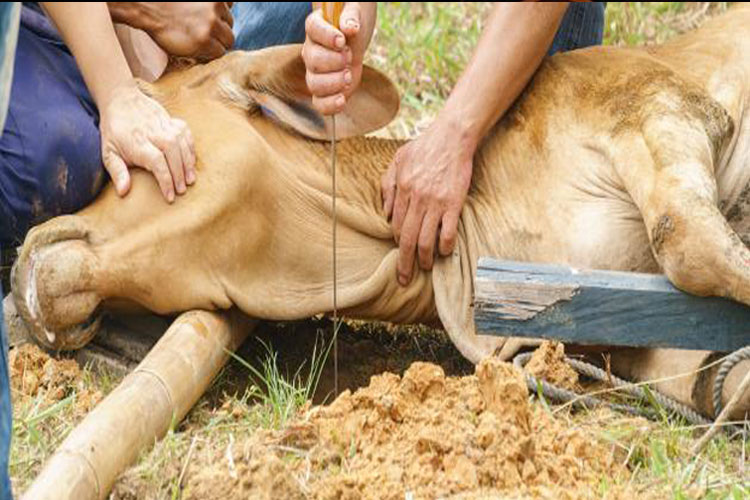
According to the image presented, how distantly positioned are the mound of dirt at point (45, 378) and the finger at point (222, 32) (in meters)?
0.91

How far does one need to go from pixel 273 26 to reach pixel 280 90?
4.56ft

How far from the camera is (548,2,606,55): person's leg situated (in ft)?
14.8

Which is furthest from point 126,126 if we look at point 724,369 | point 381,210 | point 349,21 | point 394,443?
point 724,369

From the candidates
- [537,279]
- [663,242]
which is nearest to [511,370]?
[537,279]

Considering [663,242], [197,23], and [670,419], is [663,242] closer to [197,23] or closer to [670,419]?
[670,419]

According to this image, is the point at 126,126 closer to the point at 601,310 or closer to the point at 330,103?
the point at 330,103

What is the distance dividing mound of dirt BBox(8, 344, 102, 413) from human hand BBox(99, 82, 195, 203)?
458 millimetres

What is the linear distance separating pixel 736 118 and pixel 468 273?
85cm

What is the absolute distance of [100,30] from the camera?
10.7 feet

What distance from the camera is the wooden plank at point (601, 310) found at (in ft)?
10.7

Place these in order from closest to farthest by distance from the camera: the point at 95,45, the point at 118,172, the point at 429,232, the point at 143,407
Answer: the point at 143,407, the point at 95,45, the point at 118,172, the point at 429,232

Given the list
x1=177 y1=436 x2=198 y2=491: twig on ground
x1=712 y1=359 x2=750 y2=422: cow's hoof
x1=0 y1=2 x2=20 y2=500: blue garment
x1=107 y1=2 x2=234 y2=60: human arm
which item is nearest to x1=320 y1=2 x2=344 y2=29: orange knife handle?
x1=107 y1=2 x2=234 y2=60: human arm

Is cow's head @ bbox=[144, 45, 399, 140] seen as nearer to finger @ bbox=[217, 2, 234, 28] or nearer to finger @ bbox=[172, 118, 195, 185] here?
finger @ bbox=[217, 2, 234, 28]

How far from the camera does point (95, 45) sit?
329 cm
